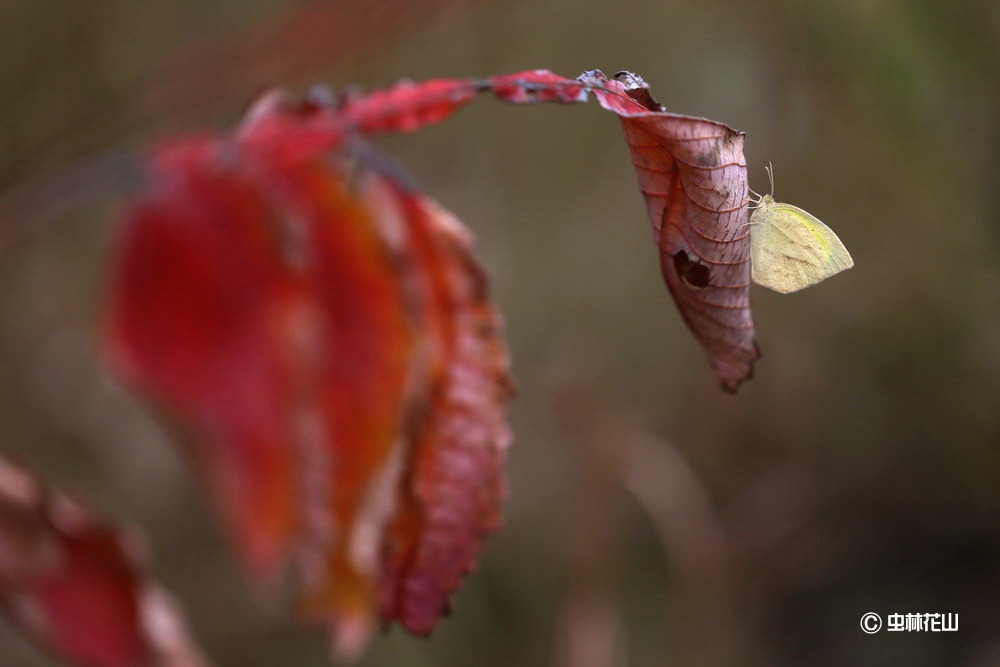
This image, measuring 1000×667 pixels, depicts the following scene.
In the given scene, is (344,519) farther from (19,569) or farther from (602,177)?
(602,177)

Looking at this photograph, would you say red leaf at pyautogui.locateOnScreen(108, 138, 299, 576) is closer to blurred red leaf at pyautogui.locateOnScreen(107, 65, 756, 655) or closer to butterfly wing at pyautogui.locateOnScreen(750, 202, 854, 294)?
blurred red leaf at pyautogui.locateOnScreen(107, 65, 756, 655)

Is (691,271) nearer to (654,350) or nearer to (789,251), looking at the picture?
(789,251)

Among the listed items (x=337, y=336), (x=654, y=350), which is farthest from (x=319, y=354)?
(x=654, y=350)

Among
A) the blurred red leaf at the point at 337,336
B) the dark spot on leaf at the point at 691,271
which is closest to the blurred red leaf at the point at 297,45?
the blurred red leaf at the point at 337,336

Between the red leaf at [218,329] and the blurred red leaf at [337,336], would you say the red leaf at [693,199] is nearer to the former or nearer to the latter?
the blurred red leaf at [337,336]

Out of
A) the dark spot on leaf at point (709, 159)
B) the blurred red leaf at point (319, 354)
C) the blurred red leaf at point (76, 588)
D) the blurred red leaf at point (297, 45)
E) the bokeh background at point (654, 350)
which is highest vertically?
the blurred red leaf at point (297, 45)

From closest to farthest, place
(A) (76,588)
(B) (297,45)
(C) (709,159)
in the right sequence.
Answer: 1. (C) (709,159)
2. (A) (76,588)
3. (B) (297,45)
